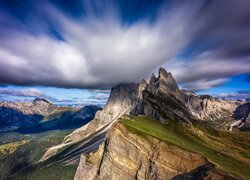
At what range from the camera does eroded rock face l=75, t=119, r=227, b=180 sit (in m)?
98.6

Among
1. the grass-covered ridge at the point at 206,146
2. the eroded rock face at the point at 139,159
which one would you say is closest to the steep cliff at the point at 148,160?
the eroded rock face at the point at 139,159

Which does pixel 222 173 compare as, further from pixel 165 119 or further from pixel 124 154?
pixel 165 119

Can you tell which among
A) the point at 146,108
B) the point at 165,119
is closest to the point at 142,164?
the point at 165,119

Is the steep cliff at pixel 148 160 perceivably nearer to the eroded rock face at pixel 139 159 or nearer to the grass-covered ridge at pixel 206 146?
the eroded rock face at pixel 139 159

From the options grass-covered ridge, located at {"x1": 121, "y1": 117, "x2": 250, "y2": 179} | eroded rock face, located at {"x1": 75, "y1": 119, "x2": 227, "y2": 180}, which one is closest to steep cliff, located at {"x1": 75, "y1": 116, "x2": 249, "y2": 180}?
eroded rock face, located at {"x1": 75, "y1": 119, "x2": 227, "y2": 180}

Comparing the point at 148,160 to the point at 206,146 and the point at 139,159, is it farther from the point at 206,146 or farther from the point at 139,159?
the point at 206,146

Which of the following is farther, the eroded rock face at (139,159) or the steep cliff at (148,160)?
the eroded rock face at (139,159)

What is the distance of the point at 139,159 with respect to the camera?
10656 centimetres

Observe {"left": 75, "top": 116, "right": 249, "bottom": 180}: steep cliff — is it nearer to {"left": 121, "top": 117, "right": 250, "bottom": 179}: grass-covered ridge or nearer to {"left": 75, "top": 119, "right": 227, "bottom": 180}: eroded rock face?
{"left": 75, "top": 119, "right": 227, "bottom": 180}: eroded rock face

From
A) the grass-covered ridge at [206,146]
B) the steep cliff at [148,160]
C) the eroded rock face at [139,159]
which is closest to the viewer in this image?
the steep cliff at [148,160]

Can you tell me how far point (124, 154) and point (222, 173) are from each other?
132 feet

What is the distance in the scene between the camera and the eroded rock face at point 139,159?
98562 mm

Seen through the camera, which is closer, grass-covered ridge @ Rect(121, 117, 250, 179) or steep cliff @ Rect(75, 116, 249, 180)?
steep cliff @ Rect(75, 116, 249, 180)

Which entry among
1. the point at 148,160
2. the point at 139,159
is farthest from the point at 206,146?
the point at 139,159
